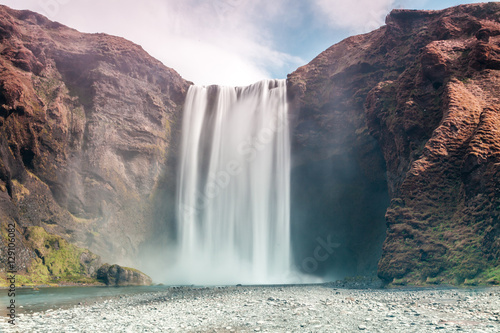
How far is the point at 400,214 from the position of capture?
72.1ft

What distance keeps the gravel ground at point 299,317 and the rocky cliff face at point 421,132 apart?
4.98 metres

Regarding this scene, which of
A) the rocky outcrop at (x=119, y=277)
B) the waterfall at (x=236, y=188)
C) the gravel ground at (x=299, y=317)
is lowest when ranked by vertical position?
the rocky outcrop at (x=119, y=277)

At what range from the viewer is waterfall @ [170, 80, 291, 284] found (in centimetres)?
3881

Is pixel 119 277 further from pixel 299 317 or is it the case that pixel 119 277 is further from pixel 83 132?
pixel 299 317

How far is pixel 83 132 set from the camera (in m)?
40.1

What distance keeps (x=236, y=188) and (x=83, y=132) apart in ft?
60.5

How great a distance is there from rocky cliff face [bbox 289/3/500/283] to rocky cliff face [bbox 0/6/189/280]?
18361 mm

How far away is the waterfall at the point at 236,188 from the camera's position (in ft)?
127

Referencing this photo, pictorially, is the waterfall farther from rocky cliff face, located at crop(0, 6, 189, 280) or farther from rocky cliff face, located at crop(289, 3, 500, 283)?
rocky cliff face, located at crop(0, 6, 189, 280)

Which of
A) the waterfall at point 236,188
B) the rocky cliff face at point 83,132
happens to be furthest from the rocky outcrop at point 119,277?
the waterfall at point 236,188

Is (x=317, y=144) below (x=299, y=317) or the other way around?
the other way around

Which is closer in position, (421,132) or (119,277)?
(421,132)

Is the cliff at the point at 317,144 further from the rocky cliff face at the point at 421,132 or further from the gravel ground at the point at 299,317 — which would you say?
the gravel ground at the point at 299,317

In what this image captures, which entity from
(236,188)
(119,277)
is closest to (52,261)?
(119,277)
